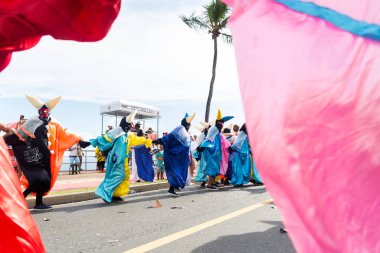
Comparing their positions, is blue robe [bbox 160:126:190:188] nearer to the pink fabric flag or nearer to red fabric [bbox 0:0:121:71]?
red fabric [bbox 0:0:121:71]

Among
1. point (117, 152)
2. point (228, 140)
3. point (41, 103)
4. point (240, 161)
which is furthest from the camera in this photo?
point (228, 140)

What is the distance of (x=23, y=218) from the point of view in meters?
1.36

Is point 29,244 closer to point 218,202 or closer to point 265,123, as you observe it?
point 265,123

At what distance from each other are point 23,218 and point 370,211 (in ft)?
3.27

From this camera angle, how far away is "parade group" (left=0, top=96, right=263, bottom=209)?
681 centimetres

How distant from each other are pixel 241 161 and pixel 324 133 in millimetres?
11270

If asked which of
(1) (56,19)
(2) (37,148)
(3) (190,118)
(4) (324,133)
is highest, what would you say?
(3) (190,118)

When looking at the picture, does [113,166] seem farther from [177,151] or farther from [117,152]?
[177,151]

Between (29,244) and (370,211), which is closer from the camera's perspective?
(370,211)

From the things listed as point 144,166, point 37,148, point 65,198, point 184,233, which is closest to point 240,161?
point 144,166

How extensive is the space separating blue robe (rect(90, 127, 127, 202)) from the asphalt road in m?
0.32

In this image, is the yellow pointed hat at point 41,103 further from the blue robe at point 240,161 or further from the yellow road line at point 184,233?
the blue robe at point 240,161

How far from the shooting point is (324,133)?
96cm

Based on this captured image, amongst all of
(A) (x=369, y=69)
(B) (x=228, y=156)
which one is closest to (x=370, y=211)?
(A) (x=369, y=69)
